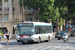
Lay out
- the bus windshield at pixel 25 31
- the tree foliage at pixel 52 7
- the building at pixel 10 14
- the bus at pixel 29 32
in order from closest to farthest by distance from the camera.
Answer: the bus at pixel 29 32
the bus windshield at pixel 25 31
the tree foliage at pixel 52 7
the building at pixel 10 14

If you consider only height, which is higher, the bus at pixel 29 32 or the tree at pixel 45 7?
the tree at pixel 45 7

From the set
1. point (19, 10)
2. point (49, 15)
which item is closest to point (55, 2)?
point (49, 15)

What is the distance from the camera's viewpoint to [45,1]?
1780 inches

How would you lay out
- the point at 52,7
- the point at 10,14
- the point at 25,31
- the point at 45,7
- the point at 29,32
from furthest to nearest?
the point at 10,14 → the point at 52,7 → the point at 45,7 → the point at 25,31 → the point at 29,32

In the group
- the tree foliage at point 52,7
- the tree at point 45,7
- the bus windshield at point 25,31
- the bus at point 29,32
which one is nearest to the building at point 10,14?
the tree foliage at point 52,7

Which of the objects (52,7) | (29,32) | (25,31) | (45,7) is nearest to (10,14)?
(52,7)

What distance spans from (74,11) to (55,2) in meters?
4.67

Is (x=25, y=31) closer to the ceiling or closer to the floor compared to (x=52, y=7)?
closer to the floor

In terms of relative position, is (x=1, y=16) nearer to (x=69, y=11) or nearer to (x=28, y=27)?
(x=69, y=11)

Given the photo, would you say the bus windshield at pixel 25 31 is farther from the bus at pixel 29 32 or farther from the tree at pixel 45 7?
the tree at pixel 45 7

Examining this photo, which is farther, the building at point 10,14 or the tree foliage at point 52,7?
the building at point 10,14

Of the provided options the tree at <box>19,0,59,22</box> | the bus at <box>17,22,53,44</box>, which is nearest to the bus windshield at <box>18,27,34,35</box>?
the bus at <box>17,22,53,44</box>

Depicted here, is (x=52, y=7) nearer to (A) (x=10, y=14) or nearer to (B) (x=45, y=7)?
(B) (x=45, y=7)

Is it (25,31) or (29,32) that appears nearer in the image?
(29,32)
